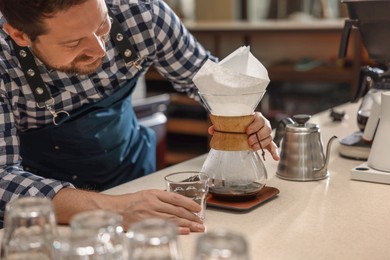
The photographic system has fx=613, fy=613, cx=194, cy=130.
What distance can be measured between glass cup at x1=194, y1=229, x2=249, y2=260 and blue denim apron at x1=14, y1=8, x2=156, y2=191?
1099mm

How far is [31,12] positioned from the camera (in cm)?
145

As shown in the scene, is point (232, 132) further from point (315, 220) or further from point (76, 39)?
point (76, 39)

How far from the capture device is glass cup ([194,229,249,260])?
0.73 meters

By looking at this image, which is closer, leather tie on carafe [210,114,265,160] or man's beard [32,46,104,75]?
leather tie on carafe [210,114,265,160]

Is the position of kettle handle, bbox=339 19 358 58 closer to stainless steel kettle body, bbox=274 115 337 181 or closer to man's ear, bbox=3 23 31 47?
stainless steel kettle body, bbox=274 115 337 181

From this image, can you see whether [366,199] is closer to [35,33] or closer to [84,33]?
[84,33]

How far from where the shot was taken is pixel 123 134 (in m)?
2.04

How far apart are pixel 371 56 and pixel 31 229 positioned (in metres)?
1.40

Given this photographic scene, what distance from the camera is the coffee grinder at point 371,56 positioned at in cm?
185

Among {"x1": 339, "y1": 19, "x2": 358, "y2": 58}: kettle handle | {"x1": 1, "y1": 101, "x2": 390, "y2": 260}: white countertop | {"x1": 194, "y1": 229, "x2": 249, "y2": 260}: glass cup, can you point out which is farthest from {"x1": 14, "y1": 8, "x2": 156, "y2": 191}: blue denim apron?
{"x1": 194, "y1": 229, "x2": 249, "y2": 260}: glass cup

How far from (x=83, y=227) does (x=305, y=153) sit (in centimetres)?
97

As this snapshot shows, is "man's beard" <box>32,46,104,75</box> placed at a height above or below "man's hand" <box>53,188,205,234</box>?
above

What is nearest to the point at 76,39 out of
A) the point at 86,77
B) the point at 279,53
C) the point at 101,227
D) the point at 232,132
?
the point at 86,77

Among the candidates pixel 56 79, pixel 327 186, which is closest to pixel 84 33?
pixel 56 79
